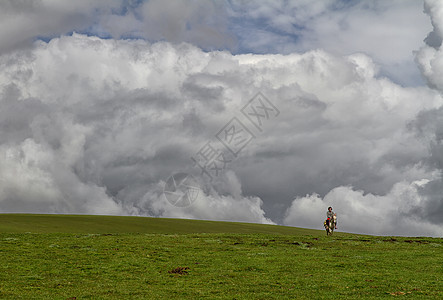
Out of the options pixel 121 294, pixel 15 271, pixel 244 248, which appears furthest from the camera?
pixel 244 248

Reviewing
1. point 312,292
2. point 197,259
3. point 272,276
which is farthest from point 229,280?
point 197,259

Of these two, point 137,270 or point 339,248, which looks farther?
point 339,248

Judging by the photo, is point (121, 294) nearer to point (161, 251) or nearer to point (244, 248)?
point (161, 251)

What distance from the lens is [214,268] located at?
36000mm

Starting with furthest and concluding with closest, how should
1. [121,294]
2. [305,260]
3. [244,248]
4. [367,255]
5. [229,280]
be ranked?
[244,248]
[367,255]
[305,260]
[229,280]
[121,294]

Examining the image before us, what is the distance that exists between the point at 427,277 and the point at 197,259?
18.3 meters

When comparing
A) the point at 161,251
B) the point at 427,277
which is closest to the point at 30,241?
the point at 161,251

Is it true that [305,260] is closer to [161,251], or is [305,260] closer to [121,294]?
[161,251]

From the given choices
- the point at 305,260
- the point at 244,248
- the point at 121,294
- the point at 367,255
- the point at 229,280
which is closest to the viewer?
the point at 121,294

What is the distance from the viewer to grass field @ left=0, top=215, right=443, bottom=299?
27.0 m

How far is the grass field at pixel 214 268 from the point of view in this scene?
2702cm

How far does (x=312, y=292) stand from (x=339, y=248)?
2375 cm

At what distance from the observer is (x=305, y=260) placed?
40.1 m

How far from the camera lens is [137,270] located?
35.2 m
